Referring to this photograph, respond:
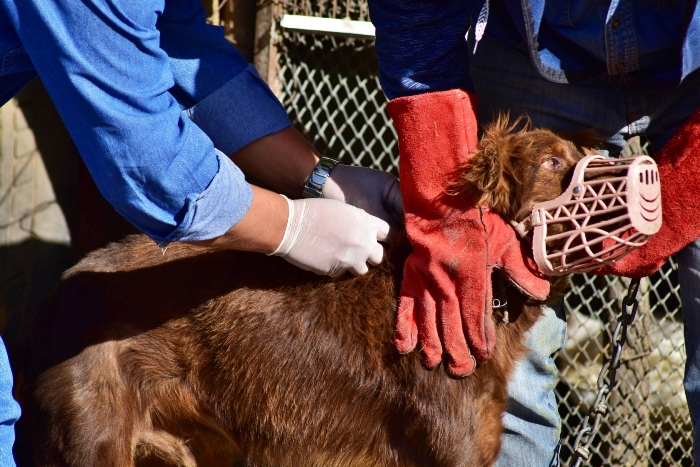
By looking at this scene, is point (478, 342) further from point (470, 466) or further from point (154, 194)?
point (154, 194)

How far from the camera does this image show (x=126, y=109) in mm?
1463

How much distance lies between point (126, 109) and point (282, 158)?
86 centimetres

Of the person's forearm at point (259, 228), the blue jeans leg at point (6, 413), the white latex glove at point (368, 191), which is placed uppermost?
the person's forearm at point (259, 228)

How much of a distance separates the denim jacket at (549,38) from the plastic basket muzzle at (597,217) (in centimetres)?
30

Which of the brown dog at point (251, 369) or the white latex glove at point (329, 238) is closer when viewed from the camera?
the white latex glove at point (329, 238)

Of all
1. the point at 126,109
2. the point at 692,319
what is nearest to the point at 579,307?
the point at 692,319

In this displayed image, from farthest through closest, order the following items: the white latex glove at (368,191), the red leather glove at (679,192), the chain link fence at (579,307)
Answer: the chain link fence at (579,307), the white latex glove at (368,191), the red leather glove at (679,192)

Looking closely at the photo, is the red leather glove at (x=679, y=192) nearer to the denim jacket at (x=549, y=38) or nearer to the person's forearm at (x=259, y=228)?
the denim jacket at (x=549, y=38)

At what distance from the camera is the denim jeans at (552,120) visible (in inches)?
74.4

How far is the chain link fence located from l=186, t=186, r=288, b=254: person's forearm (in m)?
1.89

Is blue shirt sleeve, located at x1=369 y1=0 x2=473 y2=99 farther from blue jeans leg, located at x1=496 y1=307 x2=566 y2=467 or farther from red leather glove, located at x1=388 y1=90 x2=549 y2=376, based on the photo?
blue jeans leg, located at x1=496 y1=307 x2=566 y2=467

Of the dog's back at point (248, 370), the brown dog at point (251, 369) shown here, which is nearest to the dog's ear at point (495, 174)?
the brown dog at point (251, 369)

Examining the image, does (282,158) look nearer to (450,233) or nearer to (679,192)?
(450,233)

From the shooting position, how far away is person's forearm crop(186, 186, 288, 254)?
1.73 meters
